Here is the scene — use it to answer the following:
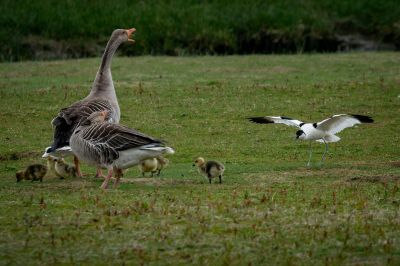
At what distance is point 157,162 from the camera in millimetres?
13984

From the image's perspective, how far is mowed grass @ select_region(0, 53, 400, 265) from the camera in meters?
9.45

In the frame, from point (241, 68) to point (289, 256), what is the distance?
A: 58.5ft

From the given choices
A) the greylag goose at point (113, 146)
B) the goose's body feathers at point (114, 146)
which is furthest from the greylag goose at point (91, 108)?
the goose's body feathers at point (114, 146)

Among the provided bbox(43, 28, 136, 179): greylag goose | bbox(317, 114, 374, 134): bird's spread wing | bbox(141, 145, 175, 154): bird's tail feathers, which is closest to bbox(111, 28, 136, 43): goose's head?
bbox(43, 28, 136, 179): greylag goose

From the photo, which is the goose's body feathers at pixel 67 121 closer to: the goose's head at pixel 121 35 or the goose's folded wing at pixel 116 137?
the goose's folded wing at pixel 116 137

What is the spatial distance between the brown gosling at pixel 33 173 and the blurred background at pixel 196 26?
1759 cm

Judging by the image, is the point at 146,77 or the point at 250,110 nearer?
the point at 250,110

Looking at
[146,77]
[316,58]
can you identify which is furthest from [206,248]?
[316,58]

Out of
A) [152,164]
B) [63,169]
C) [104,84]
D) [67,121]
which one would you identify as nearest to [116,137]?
[152,164]

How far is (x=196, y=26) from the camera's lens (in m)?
32.5

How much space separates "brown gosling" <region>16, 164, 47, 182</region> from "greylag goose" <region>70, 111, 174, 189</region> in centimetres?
67

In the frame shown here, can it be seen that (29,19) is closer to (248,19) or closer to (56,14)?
(56,14)

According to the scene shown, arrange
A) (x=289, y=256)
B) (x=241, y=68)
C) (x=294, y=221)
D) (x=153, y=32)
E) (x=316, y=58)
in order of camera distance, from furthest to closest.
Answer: (x=153, y=32), (x=316, y=58), (x=241, y=68), (x=294, y=221), (x=289, y=256)

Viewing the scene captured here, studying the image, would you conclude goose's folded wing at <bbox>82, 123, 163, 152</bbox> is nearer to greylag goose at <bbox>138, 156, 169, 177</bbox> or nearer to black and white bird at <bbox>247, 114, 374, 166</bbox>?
greylag goose at <bbox>138, 156, 169, 177</bbox>
